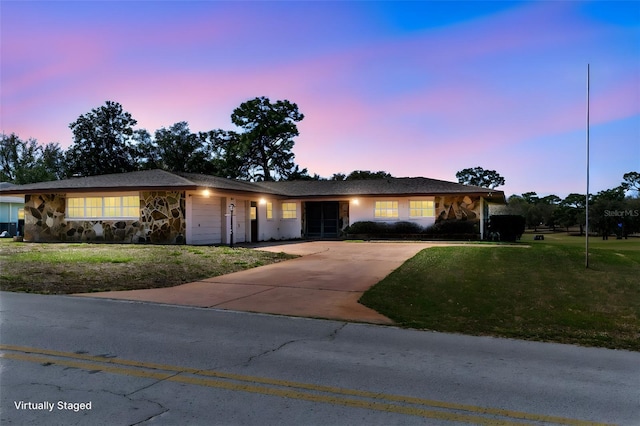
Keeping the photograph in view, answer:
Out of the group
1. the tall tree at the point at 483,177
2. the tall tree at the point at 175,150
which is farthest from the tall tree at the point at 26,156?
the tall tree at the point at 483,177

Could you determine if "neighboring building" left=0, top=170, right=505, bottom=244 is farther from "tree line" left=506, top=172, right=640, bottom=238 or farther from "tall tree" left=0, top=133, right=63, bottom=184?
"tall tree" left=0, top=133, right=63, bottom=184

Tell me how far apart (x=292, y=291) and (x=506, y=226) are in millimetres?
18452

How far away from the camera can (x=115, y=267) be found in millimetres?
12633

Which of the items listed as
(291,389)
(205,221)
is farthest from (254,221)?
(291,389)

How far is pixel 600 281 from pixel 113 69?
18981mm

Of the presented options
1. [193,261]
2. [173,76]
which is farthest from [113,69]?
[193,261]

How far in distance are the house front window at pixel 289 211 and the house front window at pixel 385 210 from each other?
5022 mm

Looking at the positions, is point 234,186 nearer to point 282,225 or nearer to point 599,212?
point 282,225

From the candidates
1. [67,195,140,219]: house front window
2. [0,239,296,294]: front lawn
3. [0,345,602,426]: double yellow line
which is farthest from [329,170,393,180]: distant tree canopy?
[0,345,602,426]: double yellow line

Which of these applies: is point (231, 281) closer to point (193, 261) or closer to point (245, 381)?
point (193, 261)

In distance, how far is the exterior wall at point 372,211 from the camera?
25.7 meters

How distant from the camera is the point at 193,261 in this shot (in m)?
14.3

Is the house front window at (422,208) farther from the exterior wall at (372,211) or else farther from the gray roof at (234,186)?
the gray roof at (234,186)

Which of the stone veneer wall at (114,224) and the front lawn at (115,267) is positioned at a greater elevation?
the stone veneer wall at (114,224)
